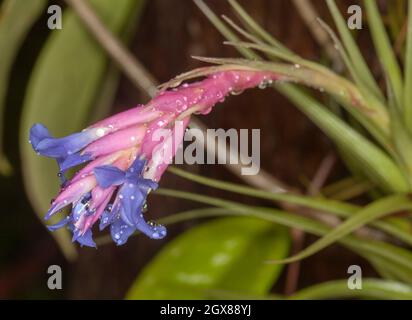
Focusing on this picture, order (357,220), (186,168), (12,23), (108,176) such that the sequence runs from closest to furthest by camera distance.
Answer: (108,176) < (357,220) < (12,23) < (186,168)

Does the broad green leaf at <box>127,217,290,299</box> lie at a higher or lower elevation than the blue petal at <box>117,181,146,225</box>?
lower

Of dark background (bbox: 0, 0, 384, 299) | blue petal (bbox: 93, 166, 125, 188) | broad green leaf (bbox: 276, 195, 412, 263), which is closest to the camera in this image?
blue petal (bbox: 93, 166, 125, 188)

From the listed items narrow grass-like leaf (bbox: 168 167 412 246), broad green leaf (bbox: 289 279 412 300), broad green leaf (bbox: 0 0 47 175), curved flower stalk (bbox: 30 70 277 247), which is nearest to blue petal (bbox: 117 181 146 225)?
curved flower stalk (bbox: 30 70 277 247)

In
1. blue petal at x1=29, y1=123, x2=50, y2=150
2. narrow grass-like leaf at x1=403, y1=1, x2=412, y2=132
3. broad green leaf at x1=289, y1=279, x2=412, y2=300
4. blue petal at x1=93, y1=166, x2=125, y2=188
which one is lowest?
broad green leaf at x1=289, y1=279, x2=412, y2=300

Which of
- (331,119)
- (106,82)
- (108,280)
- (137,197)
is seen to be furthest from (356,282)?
(108,280)

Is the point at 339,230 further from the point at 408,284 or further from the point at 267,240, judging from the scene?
the point at 267,240

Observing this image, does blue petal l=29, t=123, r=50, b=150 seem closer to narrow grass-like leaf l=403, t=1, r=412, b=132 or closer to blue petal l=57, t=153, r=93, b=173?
blue petal l=57, t=153, r=93, b=173

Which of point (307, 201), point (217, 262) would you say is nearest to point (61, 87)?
point (217, 262)

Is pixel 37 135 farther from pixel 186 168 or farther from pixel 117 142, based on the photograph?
pixel 186 168
